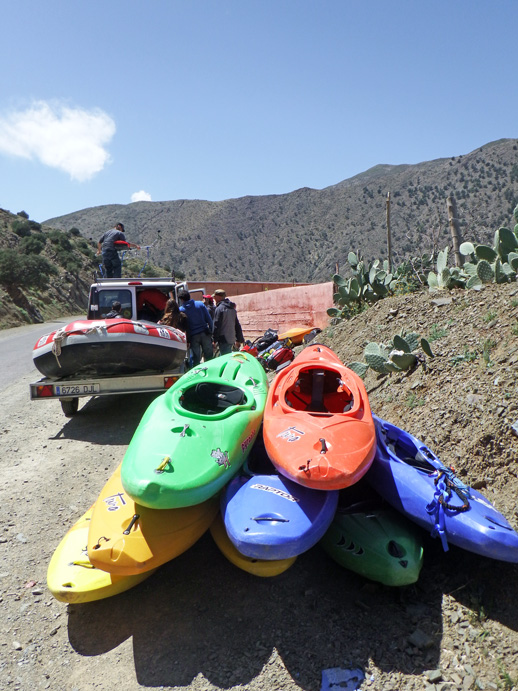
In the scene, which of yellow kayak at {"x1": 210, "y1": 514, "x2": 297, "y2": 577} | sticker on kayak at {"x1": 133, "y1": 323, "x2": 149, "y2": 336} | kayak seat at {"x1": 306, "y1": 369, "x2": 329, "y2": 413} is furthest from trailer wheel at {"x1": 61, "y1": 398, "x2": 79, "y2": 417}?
yellow kayak at {"x1": 210, "y1": 514, "x2": 297, "y2": 577}

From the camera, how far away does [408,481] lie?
3.16 m

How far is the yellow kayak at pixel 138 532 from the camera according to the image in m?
2.67

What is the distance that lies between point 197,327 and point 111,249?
3442 millimetres

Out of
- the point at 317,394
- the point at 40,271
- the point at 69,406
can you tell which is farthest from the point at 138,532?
the point at 40,271

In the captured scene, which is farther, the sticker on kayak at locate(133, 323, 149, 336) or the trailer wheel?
the trailer wheel

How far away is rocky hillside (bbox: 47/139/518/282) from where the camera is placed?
54438mm

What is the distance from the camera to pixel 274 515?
274cm

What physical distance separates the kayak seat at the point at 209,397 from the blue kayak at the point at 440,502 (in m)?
1.61

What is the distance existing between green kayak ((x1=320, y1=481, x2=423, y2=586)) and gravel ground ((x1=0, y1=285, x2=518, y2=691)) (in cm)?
24

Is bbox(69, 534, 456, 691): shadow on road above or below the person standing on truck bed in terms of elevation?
below

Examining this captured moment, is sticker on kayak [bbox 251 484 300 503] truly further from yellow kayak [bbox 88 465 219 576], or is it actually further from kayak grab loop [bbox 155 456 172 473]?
kayak grab loop [bbox 155 456 172 473]

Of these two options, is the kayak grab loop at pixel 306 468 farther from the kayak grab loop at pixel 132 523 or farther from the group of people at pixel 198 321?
the group of people at pixel 198 321

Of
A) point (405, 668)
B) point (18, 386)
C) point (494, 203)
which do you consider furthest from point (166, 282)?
point (494, 203)

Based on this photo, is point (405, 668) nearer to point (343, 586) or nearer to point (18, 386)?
point (343, 586)
